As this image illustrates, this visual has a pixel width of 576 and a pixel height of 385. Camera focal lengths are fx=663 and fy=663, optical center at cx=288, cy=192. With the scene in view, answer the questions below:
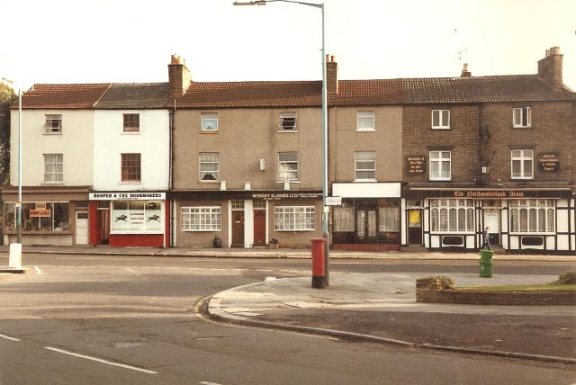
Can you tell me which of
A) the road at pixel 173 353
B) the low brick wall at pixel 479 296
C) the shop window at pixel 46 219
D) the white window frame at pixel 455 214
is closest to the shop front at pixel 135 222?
the shop window at pixel 46 219

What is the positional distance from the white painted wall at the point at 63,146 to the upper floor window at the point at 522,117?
977 inches

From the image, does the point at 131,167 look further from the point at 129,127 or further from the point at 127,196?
the point at 129,127

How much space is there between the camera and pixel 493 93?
1528 inches

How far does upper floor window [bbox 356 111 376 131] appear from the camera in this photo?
128ft

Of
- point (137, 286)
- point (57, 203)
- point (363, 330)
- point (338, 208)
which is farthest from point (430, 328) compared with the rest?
point (57, 203)

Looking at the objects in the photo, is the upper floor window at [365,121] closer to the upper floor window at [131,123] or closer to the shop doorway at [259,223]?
the shop doorway at [259,223]

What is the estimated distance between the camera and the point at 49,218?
130ft

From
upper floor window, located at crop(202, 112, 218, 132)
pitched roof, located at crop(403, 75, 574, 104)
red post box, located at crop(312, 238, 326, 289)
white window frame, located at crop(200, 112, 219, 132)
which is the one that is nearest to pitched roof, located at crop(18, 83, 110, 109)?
white window frame, located at crop(200, 112, 219, 132)

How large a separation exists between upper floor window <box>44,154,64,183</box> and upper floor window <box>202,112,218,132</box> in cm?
876

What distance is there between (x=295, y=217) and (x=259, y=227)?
2.24m

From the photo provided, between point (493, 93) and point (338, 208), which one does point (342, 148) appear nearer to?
point (338, 208)

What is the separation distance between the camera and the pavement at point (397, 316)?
11.3 metres

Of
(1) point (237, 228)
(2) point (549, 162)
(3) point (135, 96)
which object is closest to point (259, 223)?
(1) point (237, 228)

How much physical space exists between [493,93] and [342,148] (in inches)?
370
